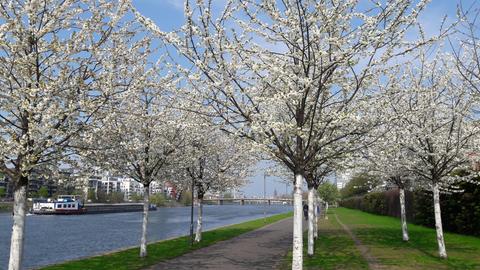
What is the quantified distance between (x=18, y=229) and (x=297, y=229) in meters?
5.53

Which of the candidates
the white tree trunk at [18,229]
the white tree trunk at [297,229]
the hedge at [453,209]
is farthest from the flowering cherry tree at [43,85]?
the hedge at [453,209]

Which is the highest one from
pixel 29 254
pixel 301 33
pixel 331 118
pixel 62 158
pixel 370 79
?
pixel 301 33

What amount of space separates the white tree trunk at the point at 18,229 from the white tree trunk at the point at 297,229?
17.9ft

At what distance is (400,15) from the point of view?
8.60 metres

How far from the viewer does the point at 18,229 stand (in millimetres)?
9523

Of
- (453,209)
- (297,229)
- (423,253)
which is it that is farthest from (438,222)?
(453,209)

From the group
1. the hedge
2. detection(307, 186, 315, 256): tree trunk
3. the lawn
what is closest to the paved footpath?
the lawn

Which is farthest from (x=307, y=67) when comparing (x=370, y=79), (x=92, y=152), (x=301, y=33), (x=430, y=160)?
(x=430, y=160)

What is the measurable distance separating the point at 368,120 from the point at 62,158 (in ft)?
21.4

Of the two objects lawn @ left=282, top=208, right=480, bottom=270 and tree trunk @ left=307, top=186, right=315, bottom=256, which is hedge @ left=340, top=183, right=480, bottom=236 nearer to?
lawn @ left=282, top=208, right=480, bottom=270

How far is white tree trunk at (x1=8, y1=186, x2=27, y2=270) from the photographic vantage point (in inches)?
373

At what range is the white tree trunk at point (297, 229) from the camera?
28.9ft

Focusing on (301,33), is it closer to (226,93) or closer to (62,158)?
(226,93)

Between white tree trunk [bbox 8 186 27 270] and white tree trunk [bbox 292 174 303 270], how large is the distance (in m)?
5.44
